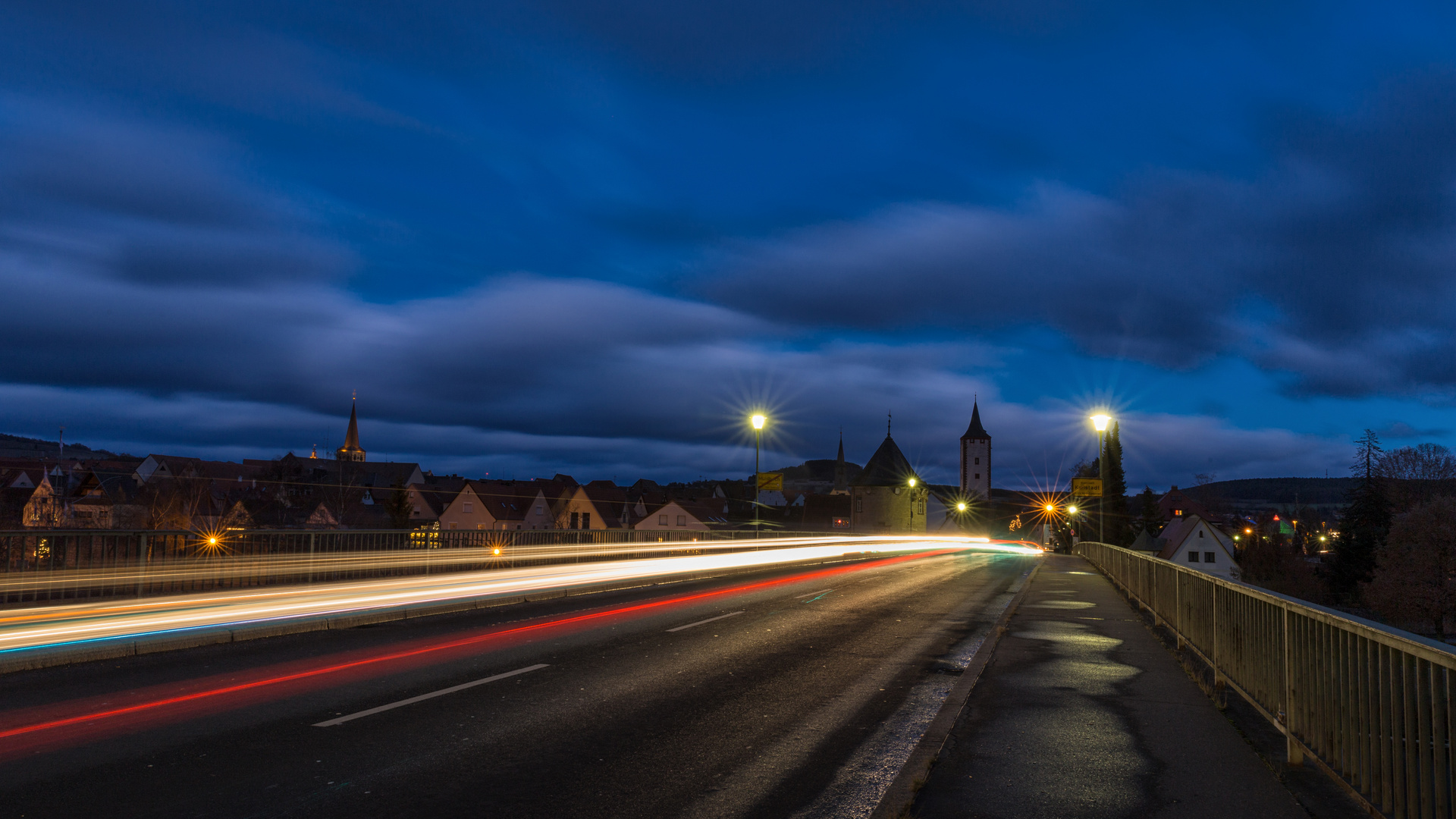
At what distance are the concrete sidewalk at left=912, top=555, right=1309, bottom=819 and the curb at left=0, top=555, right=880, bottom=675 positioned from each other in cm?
984

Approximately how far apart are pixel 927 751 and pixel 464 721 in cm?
380

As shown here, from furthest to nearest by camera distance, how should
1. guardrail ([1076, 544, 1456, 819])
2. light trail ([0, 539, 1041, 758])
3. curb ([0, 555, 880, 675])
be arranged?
curb ([0, 555, 880, 675]) → light trail ([0, 539, 1041, 758]) → guardrail ([1076, 544, 1456, 819])

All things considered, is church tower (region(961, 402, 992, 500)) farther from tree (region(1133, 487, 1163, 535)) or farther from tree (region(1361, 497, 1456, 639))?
tree (region(1361, 497, 1456, 639))

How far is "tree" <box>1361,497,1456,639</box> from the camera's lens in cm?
5962

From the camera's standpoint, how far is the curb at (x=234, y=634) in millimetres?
10148

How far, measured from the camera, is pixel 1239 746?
668cm

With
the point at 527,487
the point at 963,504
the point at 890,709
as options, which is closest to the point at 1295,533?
the point at 963,504

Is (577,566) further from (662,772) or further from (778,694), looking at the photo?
(662,772)

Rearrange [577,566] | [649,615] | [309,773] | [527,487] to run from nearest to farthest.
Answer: [309,773], [649,615], [577,566], [527,487]

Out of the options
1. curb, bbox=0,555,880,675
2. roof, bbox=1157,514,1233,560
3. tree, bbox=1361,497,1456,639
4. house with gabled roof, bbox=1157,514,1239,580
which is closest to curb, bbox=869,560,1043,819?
curb, bbox=0,555,880,675

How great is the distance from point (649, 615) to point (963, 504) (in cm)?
11956

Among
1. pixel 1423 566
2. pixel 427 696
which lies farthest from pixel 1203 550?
pixel 427 696

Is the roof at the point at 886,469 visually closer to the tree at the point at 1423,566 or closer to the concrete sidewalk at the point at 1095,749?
the tree at the point at 1423,566

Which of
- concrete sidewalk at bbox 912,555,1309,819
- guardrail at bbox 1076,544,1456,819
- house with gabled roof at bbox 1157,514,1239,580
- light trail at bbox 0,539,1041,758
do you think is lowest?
house with gabled roof at bbox 1157,514,1239,580
